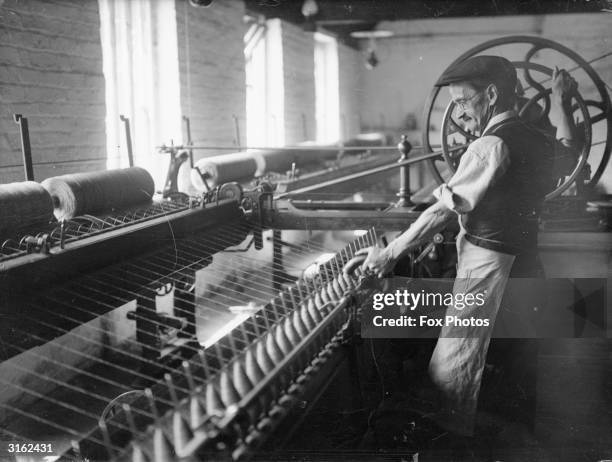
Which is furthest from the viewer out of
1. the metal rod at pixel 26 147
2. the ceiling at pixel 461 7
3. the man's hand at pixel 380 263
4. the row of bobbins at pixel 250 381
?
the metal rod at pixel 26 147

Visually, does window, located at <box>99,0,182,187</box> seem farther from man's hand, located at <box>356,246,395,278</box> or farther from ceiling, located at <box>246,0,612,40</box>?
man's hand, located at <box>356,246,395,278</box>

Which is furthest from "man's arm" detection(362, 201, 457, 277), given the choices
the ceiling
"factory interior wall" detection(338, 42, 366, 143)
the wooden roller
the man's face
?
"factory interior wall" detection(338, 42, 366, 143)

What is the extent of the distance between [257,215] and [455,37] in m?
3.64

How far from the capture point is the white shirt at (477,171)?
1647 mm

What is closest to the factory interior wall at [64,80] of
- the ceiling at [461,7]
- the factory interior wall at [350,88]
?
the ceiling at [461,7]

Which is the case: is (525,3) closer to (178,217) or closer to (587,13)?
(587,13)

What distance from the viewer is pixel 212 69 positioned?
14.5 ft

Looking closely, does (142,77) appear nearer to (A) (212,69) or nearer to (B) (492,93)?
(A) (212,69)

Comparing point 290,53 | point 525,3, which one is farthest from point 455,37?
point 525,3

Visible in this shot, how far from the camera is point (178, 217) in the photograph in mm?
2271

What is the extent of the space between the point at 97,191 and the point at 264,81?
3.59m

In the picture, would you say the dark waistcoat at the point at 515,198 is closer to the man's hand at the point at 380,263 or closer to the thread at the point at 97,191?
the man's hand at the point at 380,263

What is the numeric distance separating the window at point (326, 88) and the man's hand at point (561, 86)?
4633mm

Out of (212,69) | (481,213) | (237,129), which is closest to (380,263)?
(481,213)
